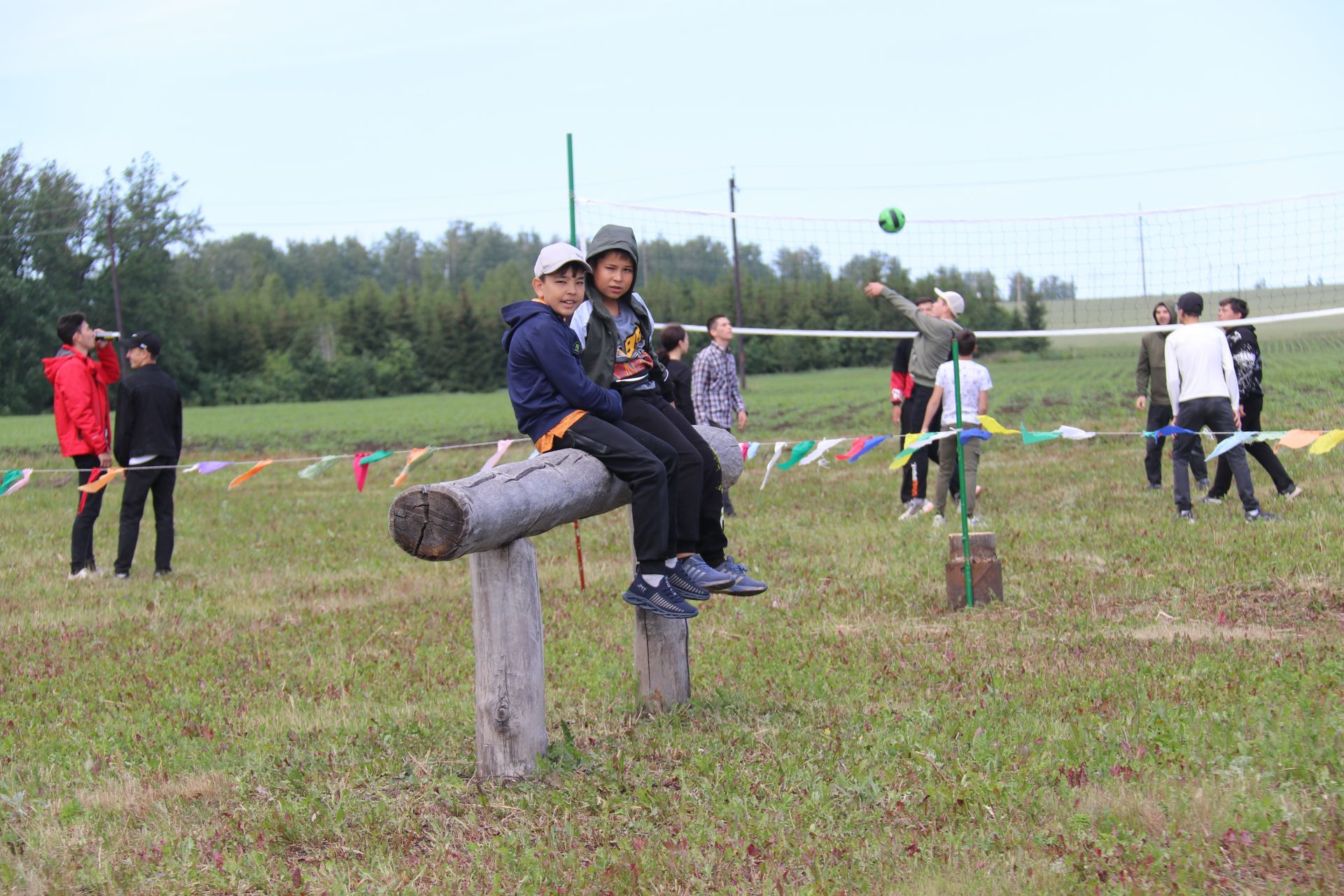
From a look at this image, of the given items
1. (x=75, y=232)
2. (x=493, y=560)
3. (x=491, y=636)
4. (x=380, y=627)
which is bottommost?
(x=380, y=627)

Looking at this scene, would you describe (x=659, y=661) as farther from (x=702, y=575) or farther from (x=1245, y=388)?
(x=1245, y=388)

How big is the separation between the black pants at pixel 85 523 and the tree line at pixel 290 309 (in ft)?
34.1

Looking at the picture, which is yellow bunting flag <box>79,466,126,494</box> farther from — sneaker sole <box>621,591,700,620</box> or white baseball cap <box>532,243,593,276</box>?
sneaker sole <box>621,591,700,620</box>

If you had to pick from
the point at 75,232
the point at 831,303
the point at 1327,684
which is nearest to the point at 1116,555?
the point at 1327,684

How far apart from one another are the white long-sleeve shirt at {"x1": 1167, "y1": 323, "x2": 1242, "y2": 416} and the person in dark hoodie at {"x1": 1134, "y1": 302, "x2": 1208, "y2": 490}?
Result: 1945mm

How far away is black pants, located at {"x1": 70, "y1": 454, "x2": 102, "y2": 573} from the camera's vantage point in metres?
11.3

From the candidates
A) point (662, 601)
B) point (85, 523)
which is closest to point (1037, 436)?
point (662, 601)

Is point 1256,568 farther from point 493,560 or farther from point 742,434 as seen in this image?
point 742,434

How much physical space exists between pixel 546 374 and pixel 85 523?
786 centimetres

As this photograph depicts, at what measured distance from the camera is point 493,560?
500 cm

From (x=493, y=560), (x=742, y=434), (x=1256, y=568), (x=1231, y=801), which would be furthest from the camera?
(x=742, y=434)

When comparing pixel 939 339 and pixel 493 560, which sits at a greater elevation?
pixel 939 339

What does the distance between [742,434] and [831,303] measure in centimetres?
720

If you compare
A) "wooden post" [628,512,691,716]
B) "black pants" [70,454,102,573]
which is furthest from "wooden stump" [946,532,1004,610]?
"black pants" [70,454,102,573]
